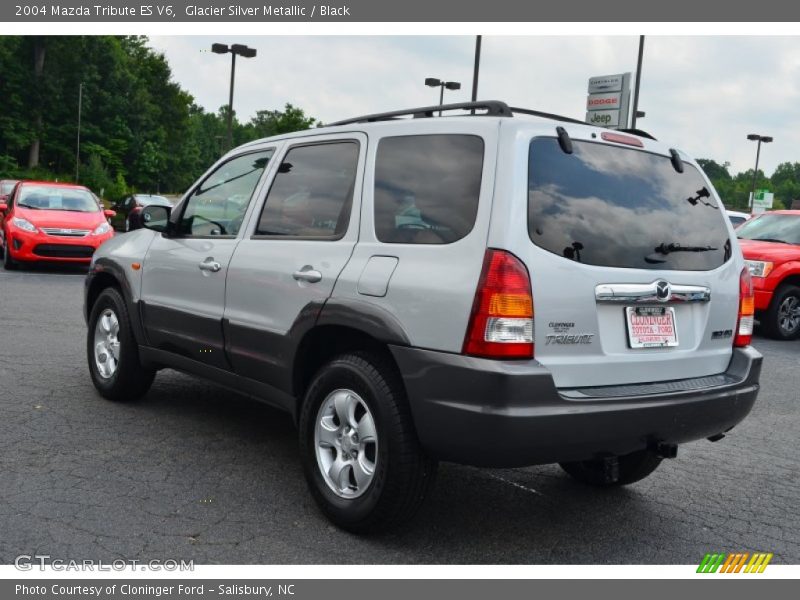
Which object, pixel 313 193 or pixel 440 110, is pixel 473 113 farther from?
pixel 313 193

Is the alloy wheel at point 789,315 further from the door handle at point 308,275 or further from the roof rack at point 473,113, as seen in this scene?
the door handle at point 308,275

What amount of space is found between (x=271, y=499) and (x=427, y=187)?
1736 mm

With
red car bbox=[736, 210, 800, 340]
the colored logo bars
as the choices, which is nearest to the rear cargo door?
the colored logo bars

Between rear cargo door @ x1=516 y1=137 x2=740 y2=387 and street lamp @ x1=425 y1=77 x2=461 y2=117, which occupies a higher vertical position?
street lamp @ x1=425 y1=77 x2=461 y2=117

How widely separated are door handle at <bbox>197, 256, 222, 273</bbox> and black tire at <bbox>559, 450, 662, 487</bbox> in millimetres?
2267

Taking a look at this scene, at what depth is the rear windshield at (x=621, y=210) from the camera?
3.55 metres

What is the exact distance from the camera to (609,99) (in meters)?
22.0

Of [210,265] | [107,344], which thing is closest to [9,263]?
[107,344]

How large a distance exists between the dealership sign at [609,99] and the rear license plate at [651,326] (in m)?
17.8

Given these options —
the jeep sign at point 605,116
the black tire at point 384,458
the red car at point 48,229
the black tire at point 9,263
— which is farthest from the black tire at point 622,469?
the jeep sign at point 605,116

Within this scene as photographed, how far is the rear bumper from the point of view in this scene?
331 centimetres

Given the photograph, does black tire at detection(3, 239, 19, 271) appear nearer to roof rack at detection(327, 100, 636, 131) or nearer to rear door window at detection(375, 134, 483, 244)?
roof rack at detection(327, 100, 636, 131)

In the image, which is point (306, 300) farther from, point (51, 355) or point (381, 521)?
point (51, 355)

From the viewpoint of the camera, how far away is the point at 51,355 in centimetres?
761
